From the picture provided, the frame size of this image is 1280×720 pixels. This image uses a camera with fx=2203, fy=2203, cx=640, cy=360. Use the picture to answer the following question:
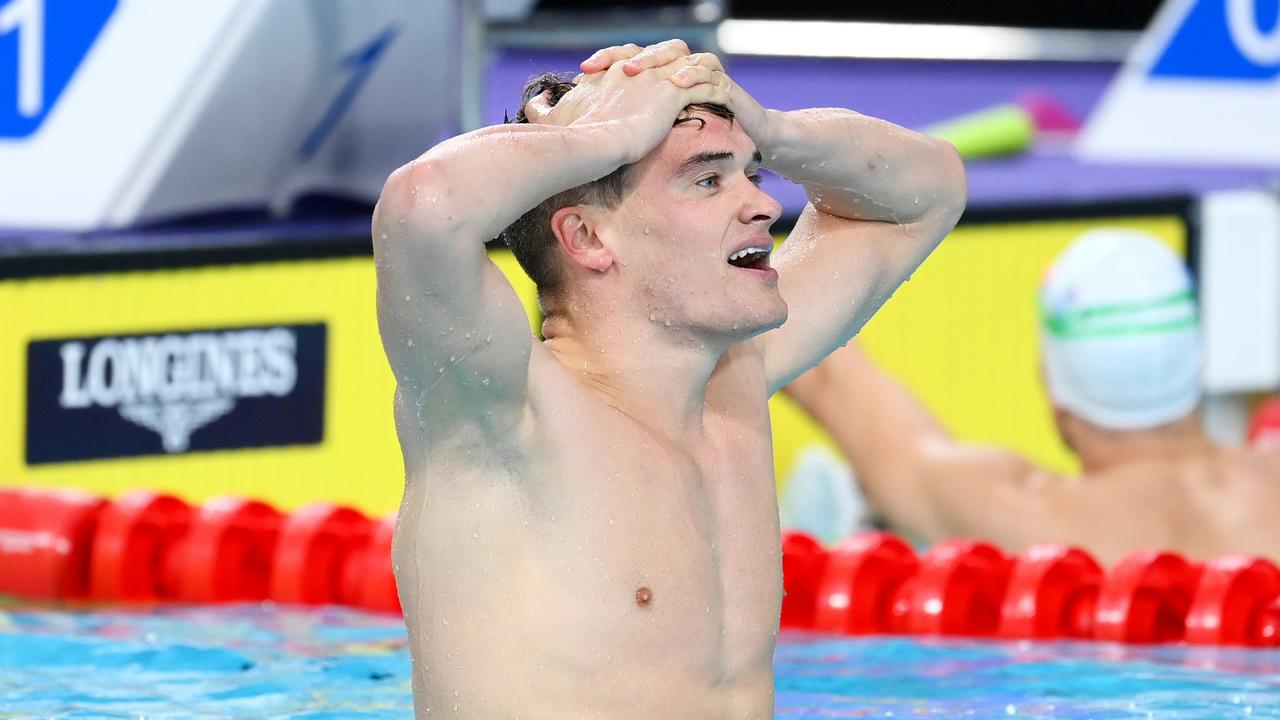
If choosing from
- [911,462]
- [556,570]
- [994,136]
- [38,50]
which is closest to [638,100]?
[556,570]

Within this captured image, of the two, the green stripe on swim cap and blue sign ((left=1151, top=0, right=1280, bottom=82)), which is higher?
blue sign ((left=1151, top=0, right=1280, bottom=82))

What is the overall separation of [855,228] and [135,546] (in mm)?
2028

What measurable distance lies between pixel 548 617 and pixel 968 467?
211 cm

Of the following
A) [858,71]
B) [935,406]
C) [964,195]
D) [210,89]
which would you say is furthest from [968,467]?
[858,71]

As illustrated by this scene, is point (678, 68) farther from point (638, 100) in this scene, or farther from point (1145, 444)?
point (1145, 444)

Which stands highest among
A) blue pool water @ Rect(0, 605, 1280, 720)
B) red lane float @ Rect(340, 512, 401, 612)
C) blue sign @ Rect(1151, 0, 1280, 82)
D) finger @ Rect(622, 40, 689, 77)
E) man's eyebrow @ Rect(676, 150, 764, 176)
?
blue sign @ Rect(1151, 0, 1280, 82)

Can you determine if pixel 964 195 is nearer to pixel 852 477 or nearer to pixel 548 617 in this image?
pixel 548 617

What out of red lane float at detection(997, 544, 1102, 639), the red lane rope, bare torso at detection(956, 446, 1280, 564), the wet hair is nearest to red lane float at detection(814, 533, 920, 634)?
the red lane rope

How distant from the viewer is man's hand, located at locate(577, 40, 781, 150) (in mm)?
2562

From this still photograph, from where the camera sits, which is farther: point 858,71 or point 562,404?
point 858,71

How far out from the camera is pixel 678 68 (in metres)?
2.57

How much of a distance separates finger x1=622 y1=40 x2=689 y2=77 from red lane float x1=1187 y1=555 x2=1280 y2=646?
1.81 m

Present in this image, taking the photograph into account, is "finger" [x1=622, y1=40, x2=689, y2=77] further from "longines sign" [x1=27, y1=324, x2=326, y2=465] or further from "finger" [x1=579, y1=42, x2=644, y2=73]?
"longines sign" [x1=27, y1=324, x2=326, y2=465]

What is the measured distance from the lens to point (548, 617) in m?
2.54
